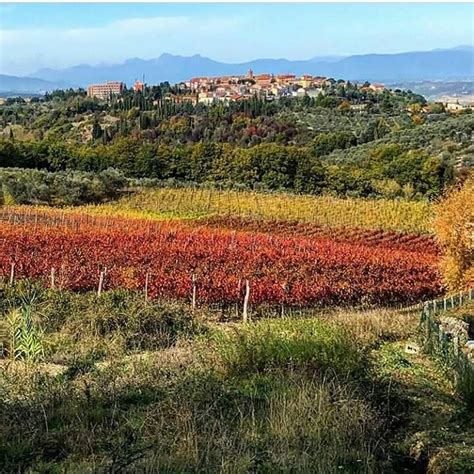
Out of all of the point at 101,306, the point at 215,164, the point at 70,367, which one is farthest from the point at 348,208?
the point at 70,367

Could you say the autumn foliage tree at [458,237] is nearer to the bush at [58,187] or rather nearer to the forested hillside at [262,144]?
the bush at [58,187]

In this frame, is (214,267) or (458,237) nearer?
(458,237)

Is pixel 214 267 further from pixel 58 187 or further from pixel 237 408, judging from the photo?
pixel 58 187

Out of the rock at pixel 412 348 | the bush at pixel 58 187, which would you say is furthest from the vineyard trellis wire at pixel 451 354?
the bush at pixel 58 187

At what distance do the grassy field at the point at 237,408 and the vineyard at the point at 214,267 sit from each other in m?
7.74

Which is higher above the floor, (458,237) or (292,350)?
(292,350)

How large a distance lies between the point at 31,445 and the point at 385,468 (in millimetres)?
2740

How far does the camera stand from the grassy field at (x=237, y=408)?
5.13m

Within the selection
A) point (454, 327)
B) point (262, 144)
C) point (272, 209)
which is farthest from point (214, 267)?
point (262, 144)

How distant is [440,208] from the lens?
21469 mm

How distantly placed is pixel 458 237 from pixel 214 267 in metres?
7.32

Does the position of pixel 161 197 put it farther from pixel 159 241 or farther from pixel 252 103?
pixel 252 103

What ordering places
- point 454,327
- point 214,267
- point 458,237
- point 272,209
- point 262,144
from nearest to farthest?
point 454,327, point 458,237, point 214,267, point 272,209, point 262,144

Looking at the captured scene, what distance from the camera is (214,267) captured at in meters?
21.1
